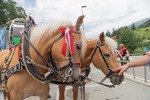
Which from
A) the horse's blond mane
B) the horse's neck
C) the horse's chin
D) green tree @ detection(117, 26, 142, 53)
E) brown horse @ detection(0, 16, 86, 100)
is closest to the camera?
brown horse @ detection(0, 16, 86, 100)

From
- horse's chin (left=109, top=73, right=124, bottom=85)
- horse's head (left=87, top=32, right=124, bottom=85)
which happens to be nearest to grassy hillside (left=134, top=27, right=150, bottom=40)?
horse's head (left=87, top=32, right=124, bottom=85)

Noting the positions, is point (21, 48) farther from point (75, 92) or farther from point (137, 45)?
point (137, 45)

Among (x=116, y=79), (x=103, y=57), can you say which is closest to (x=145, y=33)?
(x=103, y=57)

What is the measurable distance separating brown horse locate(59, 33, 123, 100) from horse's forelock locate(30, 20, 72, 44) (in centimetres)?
137

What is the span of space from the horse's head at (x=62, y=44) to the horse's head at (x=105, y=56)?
1285 millimetres

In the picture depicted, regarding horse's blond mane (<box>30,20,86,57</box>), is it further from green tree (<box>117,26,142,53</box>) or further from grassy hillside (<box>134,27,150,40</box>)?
grassy hillside (<box>134,27,150,40</box>)

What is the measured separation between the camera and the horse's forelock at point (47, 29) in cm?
309

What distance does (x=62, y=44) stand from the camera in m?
2.84

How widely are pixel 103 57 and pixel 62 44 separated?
1653 millimetres

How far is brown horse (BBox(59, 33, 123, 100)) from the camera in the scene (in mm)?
4145

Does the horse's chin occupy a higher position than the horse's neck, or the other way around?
the horse's neck

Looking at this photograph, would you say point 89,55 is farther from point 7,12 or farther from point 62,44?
point 7,12

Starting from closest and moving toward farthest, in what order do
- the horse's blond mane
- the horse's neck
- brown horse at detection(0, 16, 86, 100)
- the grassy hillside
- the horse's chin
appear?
brown horse at detection(0, 16, 86, 100), the horse's blond mane, the horse's chin, the horse's neck, the grassy hillside

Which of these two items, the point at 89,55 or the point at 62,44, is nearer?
the point at 62,44
